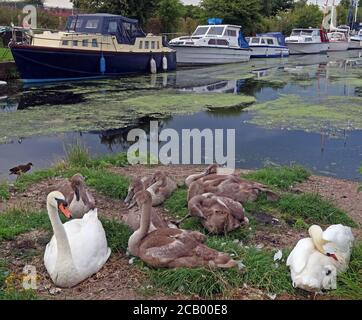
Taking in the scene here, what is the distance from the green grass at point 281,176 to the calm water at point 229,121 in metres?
1.18

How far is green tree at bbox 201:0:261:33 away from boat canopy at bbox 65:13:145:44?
17989mm

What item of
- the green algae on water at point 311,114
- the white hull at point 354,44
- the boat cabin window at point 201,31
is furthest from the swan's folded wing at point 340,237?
the white hull at point 354,44

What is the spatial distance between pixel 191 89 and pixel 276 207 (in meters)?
14.0

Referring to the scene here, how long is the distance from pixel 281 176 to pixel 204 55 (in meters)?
23.4

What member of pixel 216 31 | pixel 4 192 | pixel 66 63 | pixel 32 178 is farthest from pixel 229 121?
pixel 216 31

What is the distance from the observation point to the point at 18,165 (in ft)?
31.7

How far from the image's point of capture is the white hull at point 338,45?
1842 inches

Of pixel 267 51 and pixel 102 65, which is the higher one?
pixel 267 51

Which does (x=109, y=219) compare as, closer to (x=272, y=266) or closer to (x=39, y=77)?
(x=272, y=266)

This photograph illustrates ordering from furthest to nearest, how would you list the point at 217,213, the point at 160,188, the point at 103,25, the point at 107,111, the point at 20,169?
the point at 103,25 < the point at 107,111 < the point at 20,169 < the point at 160,188 < the point at 217,213

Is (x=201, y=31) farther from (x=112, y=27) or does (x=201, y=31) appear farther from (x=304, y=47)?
(x=304, y=47)

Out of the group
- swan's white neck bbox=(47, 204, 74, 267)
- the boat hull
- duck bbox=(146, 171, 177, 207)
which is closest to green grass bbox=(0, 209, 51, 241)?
swan's white neck bbox=(47, 204, 74, 267)

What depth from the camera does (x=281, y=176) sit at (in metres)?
8.13

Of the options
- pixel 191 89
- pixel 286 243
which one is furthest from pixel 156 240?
pixel 191 89
